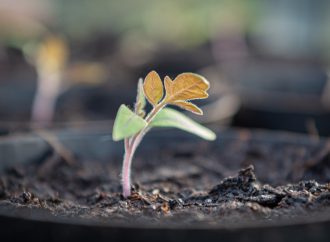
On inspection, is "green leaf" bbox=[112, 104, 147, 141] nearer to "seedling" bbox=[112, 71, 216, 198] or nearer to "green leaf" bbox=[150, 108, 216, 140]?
"seedling" bbox=[112, 71, 216, 198]

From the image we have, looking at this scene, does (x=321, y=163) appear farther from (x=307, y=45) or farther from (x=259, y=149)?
(x=307, y=45)

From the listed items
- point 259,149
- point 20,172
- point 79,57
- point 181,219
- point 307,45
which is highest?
point 307,45

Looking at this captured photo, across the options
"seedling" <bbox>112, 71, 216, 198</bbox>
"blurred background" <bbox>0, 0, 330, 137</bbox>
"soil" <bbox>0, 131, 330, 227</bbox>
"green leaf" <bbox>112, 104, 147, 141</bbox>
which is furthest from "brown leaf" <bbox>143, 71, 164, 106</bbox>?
"blurred background" <bbox>0, 0, 330, 137</bbox>

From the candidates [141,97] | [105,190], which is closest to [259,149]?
[105,190]

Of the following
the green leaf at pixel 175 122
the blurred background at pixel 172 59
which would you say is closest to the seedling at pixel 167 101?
the green leaf at pixel 175 122

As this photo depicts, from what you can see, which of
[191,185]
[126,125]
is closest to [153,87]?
[126,125]
